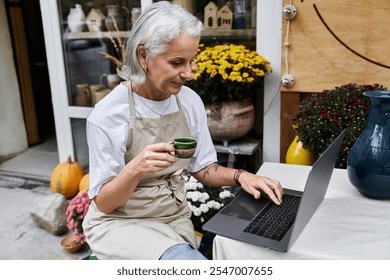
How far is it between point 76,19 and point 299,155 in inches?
89.6

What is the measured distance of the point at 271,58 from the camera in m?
2.85

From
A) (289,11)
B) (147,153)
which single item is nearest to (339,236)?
(147,153)

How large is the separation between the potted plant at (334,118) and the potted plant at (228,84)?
47 cm

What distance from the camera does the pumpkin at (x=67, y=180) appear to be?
338 cm

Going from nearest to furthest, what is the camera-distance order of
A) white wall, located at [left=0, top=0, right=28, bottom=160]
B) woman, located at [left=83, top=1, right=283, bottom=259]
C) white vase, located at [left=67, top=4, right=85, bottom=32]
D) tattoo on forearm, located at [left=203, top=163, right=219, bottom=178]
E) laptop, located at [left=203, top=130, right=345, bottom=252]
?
laptop, located at [left=203, top=130, right=345, bottom=252], woman, located at [left=83, top=1, right=283, bottom=259], tattoo on forearm, located at [left=203, top=163, right=219, bottom=178], white vase, located at [left=67, top=4, right=85, bottom=32], white wall, located at [left=0, top=0, right=28, bottom=160]

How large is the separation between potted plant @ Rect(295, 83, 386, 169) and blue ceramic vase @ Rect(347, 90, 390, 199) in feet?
2.34

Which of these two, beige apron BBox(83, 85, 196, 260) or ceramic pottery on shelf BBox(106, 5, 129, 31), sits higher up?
ceramic pottery on shelf BBox(106, 5, 129, 31)

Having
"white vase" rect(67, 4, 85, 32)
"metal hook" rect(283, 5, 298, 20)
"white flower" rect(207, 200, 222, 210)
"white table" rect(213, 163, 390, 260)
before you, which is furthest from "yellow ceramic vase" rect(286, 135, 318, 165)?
"white vase" rect(67, 4, 85, 32)

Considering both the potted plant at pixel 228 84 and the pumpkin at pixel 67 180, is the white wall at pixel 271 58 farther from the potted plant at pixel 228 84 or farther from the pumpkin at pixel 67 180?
the pumpkin at pixel 67 180

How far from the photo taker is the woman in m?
1.36

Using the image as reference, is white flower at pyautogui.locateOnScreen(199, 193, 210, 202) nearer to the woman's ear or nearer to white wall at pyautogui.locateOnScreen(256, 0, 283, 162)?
white wall at pyautogui.locateOnScreen(256, 0, 283, 162)

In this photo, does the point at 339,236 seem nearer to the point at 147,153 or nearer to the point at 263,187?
the point at 263,187
